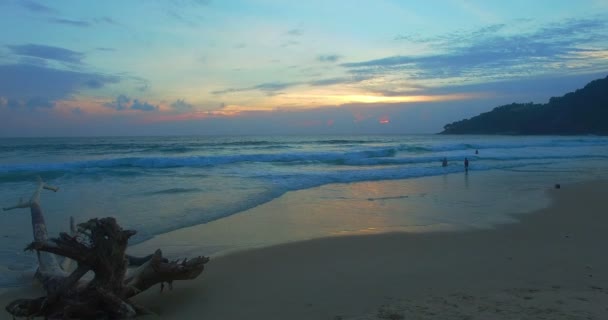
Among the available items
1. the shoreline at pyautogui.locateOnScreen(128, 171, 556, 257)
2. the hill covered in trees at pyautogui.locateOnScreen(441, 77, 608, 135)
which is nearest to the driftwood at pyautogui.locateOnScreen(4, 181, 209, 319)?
the shoreline at pyautogui.locateOnScreen(128, 171, 556, 257)

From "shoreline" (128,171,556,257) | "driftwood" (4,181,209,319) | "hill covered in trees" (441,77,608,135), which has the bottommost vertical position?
"shoreline" (128,171,556,257)

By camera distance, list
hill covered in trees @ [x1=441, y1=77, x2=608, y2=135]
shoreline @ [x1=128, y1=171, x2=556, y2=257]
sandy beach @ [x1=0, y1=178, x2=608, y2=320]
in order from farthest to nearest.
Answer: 1. hill covered in trees @ [x1=441, y1=77, x2=608, y2=135]
2. shoreline @ [x1=128, y1=171, x2=556, y2=257]
3. sandy beach @ [x1=0, y1=178, x2=608, y2=320]

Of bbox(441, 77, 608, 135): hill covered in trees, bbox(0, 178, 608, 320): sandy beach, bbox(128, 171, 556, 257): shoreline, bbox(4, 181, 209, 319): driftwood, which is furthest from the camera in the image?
bbox(441, 77, 608, 135): hill covered in trees

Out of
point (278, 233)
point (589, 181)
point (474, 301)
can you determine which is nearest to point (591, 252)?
point (474, 301)

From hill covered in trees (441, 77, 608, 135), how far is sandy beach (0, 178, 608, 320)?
99.7 m

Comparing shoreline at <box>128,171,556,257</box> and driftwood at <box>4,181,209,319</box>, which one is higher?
driftwood at <box>4,181,209,319</box>

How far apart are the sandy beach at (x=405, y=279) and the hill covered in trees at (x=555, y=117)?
99.7m


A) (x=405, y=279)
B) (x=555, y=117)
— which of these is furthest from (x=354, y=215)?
(x=555, y=117)

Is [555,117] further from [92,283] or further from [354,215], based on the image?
[92,283]

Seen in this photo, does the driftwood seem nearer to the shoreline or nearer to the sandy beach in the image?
the sandy beach

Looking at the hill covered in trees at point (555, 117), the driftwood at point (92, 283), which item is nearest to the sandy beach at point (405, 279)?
the driftwood at point (92, 283)

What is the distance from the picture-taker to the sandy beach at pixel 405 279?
15.2 ft

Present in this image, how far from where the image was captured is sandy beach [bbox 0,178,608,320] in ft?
15.2

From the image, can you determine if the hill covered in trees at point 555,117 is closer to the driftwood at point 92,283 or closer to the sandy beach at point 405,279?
Answer: the sandy beach at point 405,279
